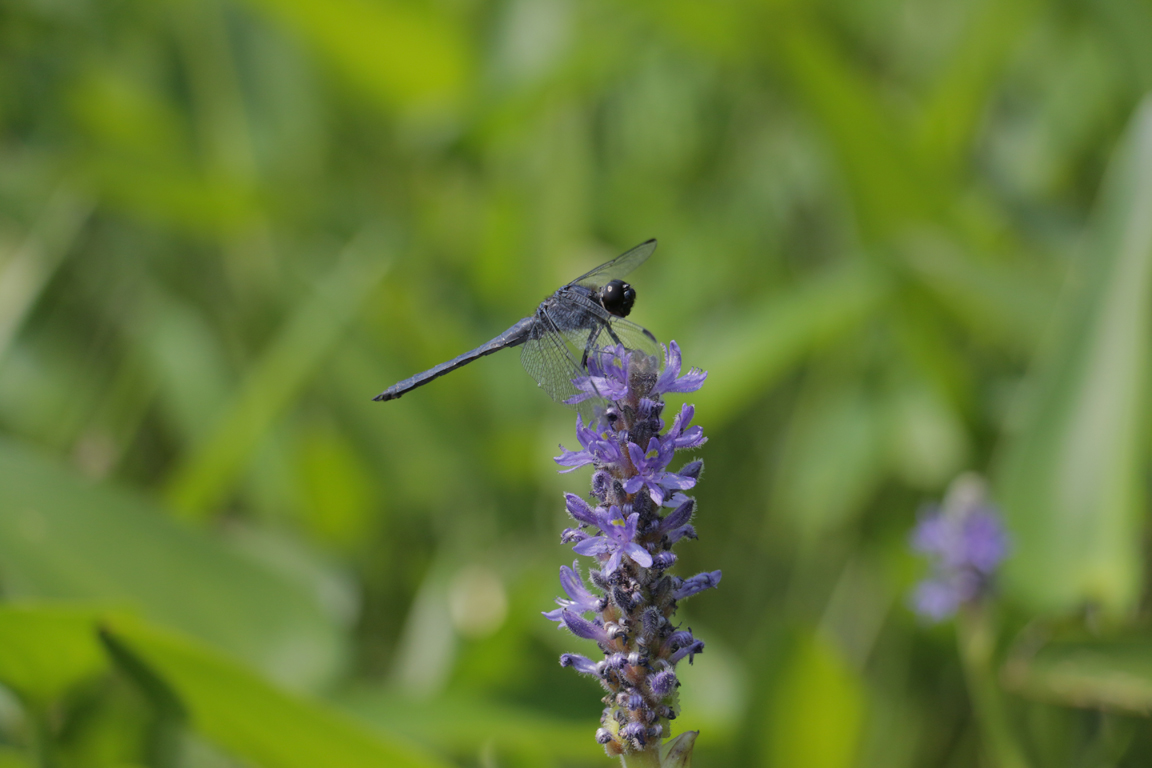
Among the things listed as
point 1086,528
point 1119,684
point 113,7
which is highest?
point 113,7

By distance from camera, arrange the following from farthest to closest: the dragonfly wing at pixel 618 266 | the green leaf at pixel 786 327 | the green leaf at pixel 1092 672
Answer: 1. the green leaf at pixel 786 327
2. the dragonfly wing at pixel 618 266
3. the green leaf at pixel 1092 672

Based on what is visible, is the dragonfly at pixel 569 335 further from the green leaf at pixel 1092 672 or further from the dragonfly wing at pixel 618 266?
the green leaf at pixel 1092 672

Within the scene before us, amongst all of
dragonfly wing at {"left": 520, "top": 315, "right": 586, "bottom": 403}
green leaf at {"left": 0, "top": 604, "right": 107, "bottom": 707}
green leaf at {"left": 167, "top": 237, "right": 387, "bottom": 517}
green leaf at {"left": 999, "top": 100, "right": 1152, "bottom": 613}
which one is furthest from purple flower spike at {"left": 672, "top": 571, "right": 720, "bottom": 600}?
green leaf at {"left": 167, "top": 237, "right": 387, "bottom": 517}

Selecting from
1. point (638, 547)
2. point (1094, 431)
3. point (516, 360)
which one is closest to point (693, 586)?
point (638, 547)

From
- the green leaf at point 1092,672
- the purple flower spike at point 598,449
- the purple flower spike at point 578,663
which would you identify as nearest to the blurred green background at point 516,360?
the green leaf at point 1092,672

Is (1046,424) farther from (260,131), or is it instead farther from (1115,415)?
(260,131)

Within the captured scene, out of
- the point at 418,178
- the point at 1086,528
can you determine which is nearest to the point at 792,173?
the point at 418,178

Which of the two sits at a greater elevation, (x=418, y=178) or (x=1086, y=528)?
(x=418, y=178)
